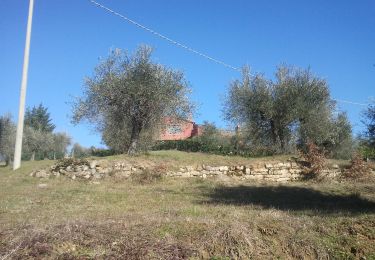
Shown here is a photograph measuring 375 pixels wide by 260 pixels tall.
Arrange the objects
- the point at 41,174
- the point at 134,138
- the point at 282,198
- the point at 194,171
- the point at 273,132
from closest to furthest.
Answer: the point at 282,198, the point at 41,174, the point at 194,171, the point at 134,138, the point at 273,132

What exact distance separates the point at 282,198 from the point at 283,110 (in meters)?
10.4

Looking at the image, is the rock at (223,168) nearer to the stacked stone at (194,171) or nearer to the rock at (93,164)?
the stacked stone at (194,171)

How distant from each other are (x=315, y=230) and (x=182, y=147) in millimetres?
33530

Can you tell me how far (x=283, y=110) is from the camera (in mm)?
25672

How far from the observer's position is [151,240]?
675 centimetres

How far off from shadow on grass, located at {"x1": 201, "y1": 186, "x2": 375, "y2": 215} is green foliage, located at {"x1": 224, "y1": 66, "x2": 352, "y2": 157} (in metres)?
7.86

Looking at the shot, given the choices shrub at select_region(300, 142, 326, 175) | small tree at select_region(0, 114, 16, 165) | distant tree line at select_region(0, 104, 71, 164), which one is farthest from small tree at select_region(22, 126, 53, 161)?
shrub at select_region(300, 142, 326, 175)

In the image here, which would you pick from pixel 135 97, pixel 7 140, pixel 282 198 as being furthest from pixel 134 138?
pixel 7 140

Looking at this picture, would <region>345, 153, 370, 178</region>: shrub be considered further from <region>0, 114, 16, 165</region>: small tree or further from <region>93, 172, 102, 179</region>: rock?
<region>0, 114, 16, 165</region>: small tree

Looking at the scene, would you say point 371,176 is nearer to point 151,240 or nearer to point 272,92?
point 272,92

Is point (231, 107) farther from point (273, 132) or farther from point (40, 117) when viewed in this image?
point (40, 117)

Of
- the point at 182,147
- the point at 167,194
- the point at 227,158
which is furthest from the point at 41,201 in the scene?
the point at 182,147

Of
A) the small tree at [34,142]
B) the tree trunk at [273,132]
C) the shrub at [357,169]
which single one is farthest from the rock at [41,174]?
the small tree at [34,142]

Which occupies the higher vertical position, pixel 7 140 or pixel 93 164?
pixel 7 140
